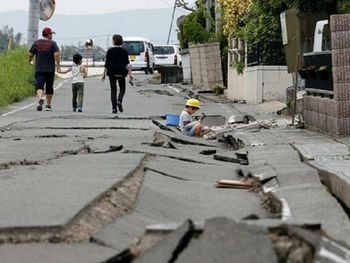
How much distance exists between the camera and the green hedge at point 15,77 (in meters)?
23.8

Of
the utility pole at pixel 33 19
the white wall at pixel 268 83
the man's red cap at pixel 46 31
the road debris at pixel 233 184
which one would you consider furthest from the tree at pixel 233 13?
the road debris at pixel 233 184

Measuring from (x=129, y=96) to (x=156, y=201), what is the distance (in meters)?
20.8

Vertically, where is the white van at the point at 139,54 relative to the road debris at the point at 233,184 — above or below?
above

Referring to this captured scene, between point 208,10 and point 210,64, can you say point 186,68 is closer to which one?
point 208,10

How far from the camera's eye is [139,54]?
5544 centimetres

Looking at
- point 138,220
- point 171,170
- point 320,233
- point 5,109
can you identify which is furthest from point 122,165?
point 5,109

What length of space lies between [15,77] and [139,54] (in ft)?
93.4

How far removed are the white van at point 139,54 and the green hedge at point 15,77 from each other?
812 inches

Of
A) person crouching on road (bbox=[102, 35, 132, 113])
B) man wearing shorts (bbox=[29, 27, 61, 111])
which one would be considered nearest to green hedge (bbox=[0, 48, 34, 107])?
man wearing shorts (bbox=[29, 27, 61, 111])

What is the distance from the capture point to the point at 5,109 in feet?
67.2

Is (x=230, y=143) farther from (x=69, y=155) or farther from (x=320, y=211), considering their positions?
(x=320, y=211)

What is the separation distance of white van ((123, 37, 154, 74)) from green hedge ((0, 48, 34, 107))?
67.7 ft

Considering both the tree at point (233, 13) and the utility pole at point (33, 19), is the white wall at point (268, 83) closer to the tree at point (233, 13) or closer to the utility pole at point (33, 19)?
the tree at point (233, 13)

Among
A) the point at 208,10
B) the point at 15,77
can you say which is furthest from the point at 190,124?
the point at 208,10
